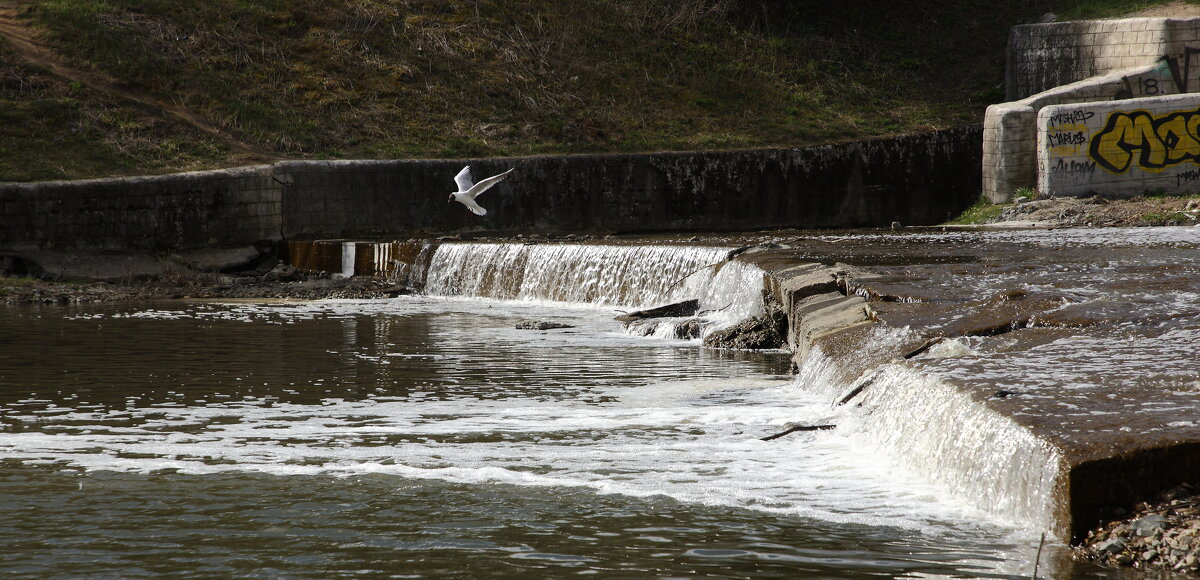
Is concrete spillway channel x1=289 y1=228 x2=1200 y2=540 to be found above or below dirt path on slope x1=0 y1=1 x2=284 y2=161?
below

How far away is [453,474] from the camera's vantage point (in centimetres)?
644

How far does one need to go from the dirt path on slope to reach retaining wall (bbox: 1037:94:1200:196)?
13.9 meters

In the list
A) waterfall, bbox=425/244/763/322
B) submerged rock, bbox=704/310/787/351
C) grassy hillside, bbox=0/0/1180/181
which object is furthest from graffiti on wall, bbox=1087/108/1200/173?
submerged rock, bbox=704/310/787/351

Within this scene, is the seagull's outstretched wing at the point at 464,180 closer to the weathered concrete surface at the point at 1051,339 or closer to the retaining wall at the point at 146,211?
the weathered concrete surface at the point at 1051,339

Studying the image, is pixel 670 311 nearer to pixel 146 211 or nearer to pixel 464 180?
pixel 464 180

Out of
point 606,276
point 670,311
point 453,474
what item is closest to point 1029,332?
point 453,474

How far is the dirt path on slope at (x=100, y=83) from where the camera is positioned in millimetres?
23672

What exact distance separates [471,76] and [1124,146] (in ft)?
43.3

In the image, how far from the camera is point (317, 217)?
71.9 feet

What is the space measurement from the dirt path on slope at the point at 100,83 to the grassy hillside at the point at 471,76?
52mm

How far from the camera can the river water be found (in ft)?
16.2

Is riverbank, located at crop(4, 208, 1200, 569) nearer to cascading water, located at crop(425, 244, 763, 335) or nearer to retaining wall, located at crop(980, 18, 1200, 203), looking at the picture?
cascading water, located at crop(425, 244, 763, 335)

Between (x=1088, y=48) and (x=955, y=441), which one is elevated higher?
(x=1088, y=48)

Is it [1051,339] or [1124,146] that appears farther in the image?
[1124,146]
